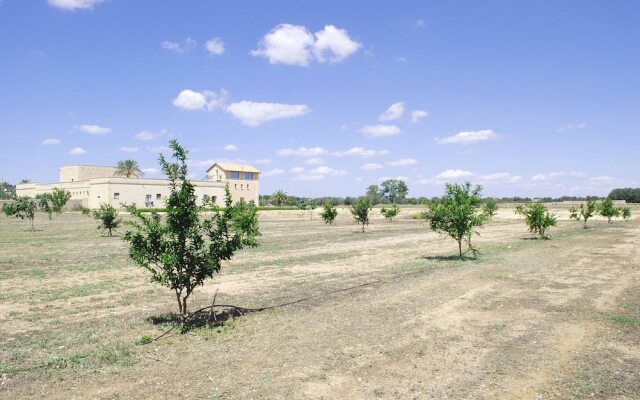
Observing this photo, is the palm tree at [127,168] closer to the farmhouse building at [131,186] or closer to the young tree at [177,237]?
the farmhouse building at [131,186]

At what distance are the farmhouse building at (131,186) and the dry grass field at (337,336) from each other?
44019 mm

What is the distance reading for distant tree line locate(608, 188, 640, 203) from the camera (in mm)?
120375

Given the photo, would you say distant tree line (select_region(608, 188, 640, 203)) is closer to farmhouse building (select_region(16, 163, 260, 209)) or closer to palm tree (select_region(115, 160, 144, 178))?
farmhouse building (select_region(16, 163, 260, 209))

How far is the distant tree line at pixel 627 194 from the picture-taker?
120 metres

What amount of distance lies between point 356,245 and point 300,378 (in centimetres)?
2258

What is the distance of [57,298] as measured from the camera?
43.5 feet

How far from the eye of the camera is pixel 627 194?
416 feet

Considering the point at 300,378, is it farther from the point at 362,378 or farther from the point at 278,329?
the point at 278,329

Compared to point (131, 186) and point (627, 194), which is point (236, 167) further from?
point (627, 194)

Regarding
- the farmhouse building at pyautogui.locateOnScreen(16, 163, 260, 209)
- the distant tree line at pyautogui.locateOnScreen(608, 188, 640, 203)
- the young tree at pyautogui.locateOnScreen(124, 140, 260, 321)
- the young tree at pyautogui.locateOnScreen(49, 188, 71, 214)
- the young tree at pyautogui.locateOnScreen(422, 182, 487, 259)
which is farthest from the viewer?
the distant tree line at pyautogui.locateOnScreen(608, 188, 640, 203)

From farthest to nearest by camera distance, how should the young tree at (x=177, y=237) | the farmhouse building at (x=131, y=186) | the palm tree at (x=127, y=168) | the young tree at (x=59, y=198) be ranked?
1. the palm tree at (x=127, y=168)
2. the farmhouse building at (x=131, y=186)
3. the young tree at (x=59, y=198)
4. the young tree at (x=177, y=237)

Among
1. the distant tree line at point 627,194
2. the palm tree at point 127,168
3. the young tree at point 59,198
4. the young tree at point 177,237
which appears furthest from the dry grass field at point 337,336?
the distant tree line at point 627,194

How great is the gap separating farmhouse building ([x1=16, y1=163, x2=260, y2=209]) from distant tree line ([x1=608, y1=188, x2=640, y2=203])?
99065 mm

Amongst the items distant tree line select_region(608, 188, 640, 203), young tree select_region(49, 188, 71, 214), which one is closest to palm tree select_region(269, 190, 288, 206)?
young tree select_region(49, 188, 71, 214)
